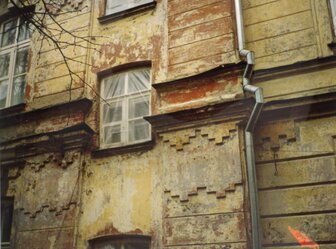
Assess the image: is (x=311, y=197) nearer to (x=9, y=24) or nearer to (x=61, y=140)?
(x=61, y=140)

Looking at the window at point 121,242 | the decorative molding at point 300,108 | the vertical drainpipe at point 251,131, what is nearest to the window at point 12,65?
the window at point 121,242

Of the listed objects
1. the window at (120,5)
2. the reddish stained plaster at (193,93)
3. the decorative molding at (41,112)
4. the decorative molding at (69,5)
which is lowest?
the reddish stained plaster at (193,93)

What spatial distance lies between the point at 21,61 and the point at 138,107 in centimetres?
309

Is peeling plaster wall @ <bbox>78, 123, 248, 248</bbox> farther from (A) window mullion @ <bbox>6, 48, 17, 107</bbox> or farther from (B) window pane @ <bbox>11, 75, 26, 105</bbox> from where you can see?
(A) window mullion @ <bbox>6, 48, 17, 107</bbox>

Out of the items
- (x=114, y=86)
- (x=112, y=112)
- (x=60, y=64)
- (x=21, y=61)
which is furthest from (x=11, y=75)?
(x=112, y=112)

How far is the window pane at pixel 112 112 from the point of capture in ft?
A: 22.8

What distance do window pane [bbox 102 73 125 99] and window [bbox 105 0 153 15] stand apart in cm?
131

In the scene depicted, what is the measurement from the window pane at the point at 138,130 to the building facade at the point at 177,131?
2 centimetres

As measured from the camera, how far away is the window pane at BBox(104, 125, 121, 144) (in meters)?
6.82

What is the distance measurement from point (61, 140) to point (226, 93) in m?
2.83

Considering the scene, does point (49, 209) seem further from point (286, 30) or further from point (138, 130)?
point (286, 30)

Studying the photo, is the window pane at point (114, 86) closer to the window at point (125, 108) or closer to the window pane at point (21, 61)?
the window at point (125, 108)

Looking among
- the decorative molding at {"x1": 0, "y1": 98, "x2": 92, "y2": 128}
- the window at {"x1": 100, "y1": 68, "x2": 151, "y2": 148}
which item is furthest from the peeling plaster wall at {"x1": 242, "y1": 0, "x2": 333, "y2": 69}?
the decorative molding at {"x1": 0, "y1": 98, "x2": 92, "y2": 128}

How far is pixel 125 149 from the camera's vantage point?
6.50m
